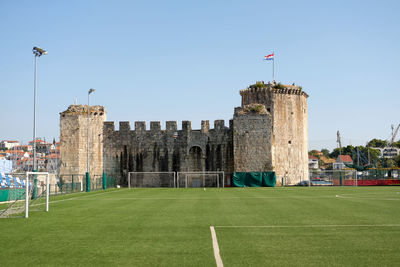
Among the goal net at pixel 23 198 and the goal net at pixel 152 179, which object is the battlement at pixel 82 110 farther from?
the goal net at pixel 23 198

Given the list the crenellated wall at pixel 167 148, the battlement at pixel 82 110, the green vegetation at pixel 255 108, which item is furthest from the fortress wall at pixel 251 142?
the battlement at pixel 82 110

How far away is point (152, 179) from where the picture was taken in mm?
46594

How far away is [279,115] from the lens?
5012cm

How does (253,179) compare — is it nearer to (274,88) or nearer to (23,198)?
(274,88)

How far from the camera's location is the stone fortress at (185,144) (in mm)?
44781

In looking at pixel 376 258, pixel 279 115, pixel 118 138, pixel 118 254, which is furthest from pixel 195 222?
pixel 279 115

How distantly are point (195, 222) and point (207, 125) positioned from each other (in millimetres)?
34349

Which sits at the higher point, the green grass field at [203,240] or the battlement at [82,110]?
the battlement at [82,110]

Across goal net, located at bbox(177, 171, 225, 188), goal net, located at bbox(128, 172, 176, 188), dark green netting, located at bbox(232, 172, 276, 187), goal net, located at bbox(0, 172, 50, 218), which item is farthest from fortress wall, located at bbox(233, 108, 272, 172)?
goal net, located at bbox(0, 172, 50, 218)

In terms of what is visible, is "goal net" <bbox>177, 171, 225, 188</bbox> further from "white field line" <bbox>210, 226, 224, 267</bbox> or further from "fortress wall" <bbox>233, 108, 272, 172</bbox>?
"white field line" <bbox>210, 226, 224, 267</bbox>

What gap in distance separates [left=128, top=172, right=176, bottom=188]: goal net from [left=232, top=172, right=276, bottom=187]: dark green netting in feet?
24.8

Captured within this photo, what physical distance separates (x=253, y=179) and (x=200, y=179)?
252 inches

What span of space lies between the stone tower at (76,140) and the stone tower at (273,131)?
1510cm

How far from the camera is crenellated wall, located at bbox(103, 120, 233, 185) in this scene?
4616 centimetres
